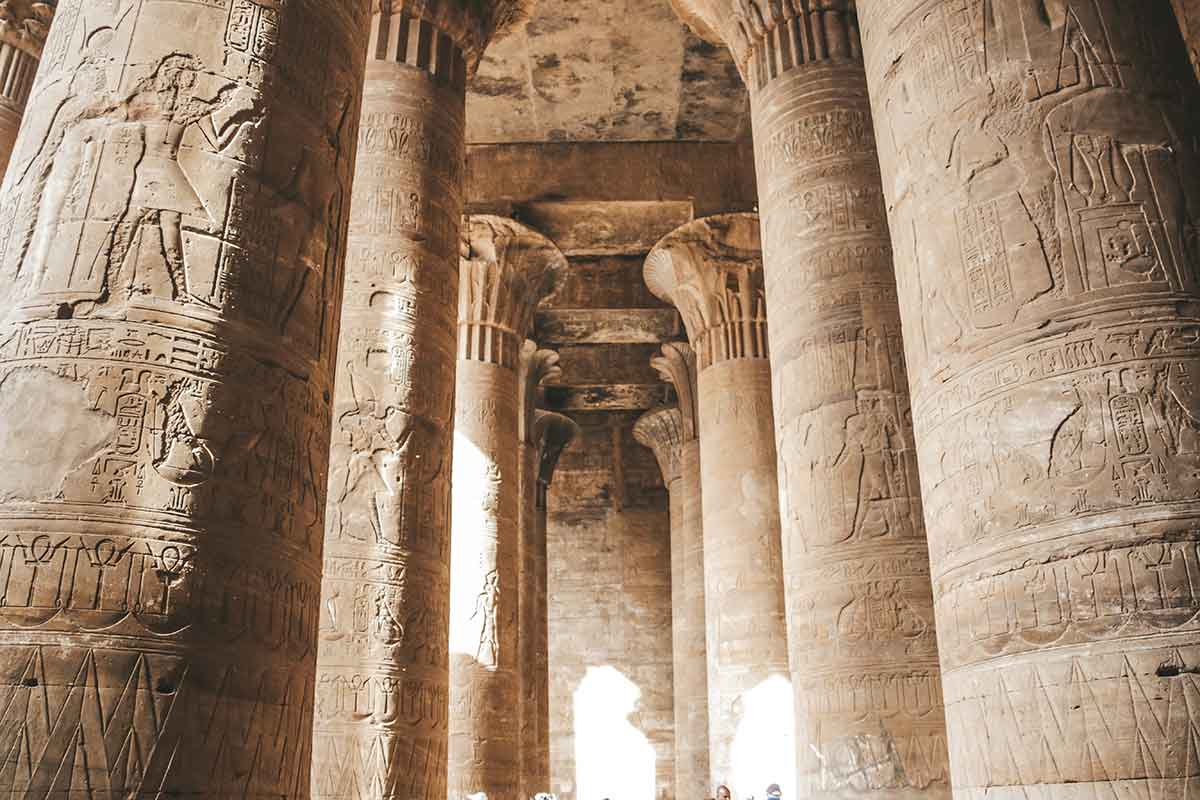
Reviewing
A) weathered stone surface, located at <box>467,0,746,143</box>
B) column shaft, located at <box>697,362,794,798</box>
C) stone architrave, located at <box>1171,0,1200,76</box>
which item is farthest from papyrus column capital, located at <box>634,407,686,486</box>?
stone architrave, located at <box>1171,0,1200,76</box>

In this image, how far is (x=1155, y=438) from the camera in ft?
9.71

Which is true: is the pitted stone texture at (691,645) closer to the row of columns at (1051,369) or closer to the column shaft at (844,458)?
the column shaft at (844,458)

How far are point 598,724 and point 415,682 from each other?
17.3 meters

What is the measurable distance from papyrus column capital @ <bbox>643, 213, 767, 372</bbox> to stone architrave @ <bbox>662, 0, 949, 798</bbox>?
5388 mm

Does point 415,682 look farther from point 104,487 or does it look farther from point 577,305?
point 577,305

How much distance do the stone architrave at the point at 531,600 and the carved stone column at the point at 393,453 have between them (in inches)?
349

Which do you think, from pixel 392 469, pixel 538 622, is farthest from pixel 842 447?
pixel 538 622

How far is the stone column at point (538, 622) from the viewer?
17.0 meters

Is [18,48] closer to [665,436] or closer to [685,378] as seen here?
[685,378]

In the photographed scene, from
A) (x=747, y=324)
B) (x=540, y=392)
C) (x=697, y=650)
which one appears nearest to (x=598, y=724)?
(x=697, y=650)

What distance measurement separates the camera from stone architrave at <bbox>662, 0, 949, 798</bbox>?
580cm

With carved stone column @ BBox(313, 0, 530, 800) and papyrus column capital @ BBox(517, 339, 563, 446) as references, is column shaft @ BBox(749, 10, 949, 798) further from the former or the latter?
papyrus column capital @ BBox(517, 339, 563, 446)

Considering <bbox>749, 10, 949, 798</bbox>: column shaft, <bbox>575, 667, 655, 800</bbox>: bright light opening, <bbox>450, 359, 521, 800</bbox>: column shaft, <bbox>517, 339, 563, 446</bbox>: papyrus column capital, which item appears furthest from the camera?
<bbox>575, 667, 655, 800</bbox>: bright light opening

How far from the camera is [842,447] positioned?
6.29 meters
